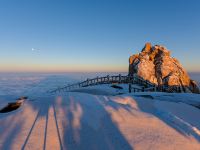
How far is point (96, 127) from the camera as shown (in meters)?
6.84

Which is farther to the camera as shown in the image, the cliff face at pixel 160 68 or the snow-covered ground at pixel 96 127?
the cliff face at pixel 160 68

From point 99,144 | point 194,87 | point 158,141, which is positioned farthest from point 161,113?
point 194,87

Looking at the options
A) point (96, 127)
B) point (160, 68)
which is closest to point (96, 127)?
point (96, 127)

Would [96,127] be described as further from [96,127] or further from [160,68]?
[160,68]

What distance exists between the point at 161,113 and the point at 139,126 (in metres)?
2.09

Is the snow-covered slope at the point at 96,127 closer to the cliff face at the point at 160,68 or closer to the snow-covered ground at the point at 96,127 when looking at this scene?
the snow-covered ground at the point at 96,127

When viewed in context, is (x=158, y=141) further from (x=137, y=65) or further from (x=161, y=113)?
(x=137, y=65)

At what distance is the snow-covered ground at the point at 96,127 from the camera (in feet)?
18.7

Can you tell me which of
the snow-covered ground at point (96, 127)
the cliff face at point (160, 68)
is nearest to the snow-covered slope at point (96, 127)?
the snow-covered ground at point (96, 127)

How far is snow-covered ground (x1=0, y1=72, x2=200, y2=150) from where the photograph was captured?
5.70 m

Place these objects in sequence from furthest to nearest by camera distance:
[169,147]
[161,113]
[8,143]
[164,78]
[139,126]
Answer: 1. [164,78]
2. [161,113]
3. [139,126]
4. [8,143]
5. [169,147]

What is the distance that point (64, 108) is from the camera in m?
8.73

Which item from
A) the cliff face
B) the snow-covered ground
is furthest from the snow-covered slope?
the cliff face

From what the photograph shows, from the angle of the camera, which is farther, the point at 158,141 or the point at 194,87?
the point at 194,87
